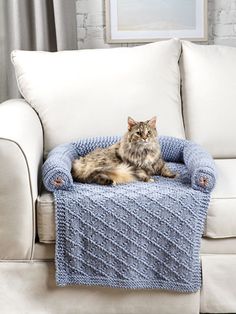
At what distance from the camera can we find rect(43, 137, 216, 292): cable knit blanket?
187 cm

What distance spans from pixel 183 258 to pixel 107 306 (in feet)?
1.02

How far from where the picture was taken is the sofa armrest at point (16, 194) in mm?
1856

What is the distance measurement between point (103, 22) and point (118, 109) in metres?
0.71

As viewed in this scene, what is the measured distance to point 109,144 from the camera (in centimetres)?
231

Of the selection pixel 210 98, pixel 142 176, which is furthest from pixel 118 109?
pixel 142 176

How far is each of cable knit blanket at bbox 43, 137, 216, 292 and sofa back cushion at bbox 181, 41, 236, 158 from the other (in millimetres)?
574

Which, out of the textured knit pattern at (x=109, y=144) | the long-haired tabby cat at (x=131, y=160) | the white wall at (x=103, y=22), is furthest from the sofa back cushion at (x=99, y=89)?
the white wall at (x=103, y=22)

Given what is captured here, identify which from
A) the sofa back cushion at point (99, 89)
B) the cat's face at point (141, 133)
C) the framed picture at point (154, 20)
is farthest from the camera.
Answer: the framed picture at point (154, 20)

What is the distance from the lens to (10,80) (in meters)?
2.88

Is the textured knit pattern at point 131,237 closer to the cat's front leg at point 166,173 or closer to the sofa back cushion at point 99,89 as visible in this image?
the cat's front leg at point 166,173

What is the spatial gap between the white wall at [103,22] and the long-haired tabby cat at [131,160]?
1.01 m

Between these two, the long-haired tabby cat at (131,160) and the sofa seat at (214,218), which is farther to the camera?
A: the long-haired tabby cat at (131,160)

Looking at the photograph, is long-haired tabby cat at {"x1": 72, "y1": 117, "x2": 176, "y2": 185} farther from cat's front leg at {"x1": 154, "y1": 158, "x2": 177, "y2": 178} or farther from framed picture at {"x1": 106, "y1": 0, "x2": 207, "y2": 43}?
framed picture at {"x1": 106, "y1": 0, "x2": 207, "y2": 43}

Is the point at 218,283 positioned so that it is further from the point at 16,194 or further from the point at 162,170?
the point at 16,194
